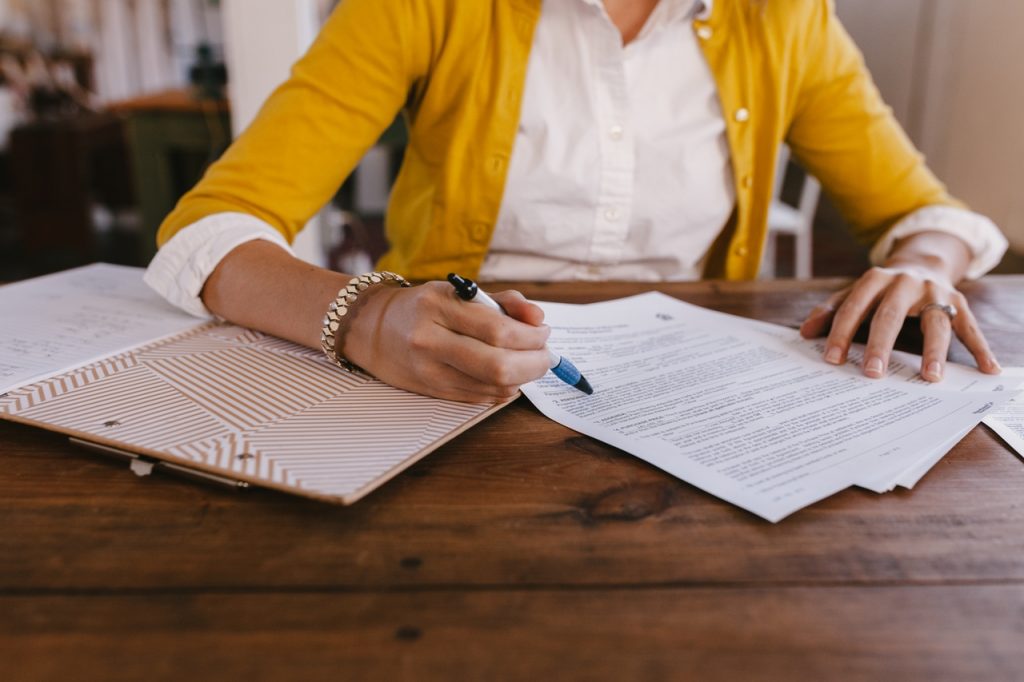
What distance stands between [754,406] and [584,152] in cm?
52

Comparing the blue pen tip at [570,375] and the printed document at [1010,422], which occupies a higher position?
the blue pen tip at [570,375]

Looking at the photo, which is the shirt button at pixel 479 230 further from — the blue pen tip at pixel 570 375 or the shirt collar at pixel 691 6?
the blue pen tip at pixel 570 375

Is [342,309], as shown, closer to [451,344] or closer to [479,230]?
[451,344]

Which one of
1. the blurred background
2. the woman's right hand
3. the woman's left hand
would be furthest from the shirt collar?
the blurred background

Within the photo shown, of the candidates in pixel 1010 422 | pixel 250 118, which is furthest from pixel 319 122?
pixel 250 118

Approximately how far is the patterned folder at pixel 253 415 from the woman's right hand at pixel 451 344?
0.5 inches

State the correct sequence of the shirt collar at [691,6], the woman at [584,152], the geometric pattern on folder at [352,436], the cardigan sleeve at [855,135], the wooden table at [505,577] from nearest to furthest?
the wooden table at [505,577]
the geometric pattern on folder at [352,436]
the woman at [584,152]
the shirt collar at [691,6]
the cardigan sleeve at [855,135]

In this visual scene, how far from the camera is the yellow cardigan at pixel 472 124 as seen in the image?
896 mm

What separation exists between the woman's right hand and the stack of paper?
0.06 m

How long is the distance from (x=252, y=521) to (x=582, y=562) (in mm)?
190

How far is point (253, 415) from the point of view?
1.79ft

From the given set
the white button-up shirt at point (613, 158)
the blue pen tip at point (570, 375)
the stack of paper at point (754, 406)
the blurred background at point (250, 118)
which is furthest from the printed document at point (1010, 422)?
the blurred background at point (250, 118)

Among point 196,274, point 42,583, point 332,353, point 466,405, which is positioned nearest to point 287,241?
point 196,274

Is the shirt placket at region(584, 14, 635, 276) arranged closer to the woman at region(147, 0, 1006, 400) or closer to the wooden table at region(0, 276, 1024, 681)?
the woman at region(147, 0, 1006, 400)
